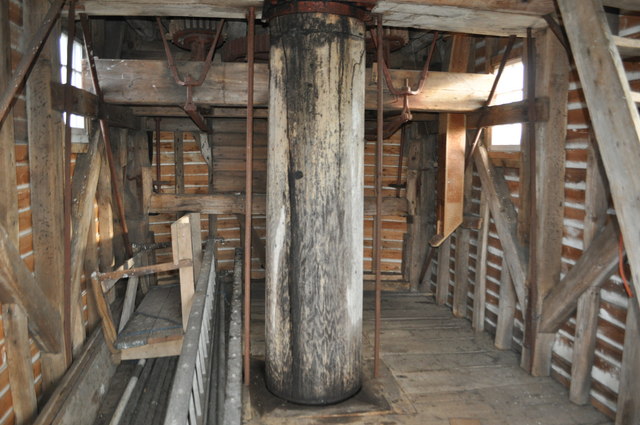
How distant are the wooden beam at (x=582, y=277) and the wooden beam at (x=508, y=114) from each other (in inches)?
42.1

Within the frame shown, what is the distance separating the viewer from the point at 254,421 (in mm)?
3432

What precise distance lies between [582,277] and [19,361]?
414 cm

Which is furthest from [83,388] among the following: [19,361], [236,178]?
[236,178]

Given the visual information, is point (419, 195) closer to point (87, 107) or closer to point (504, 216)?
point (504, 216)

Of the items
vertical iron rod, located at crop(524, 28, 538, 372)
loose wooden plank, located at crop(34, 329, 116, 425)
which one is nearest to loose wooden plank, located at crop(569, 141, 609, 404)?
vertical iron rod, located at crop(524, 28, 538, 372)

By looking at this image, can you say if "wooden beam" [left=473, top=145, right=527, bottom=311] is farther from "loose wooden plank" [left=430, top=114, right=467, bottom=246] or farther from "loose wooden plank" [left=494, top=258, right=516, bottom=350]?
"loose wooden plank" [left=494, top=258, right=516, bottom=350]

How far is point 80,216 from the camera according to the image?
4.45 m

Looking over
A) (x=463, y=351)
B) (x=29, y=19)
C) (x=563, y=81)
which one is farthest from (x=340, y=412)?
(x=29, y=19)

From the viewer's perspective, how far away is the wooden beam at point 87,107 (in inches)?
146

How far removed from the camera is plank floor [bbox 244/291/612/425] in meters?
3.55

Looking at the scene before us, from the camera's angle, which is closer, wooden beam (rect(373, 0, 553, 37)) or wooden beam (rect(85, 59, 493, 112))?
wooden beam (rect(373, 0, 553, 37))

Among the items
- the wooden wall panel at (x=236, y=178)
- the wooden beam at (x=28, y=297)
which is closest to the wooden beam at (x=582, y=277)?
the wooden wall panel at (x=236, y=178)

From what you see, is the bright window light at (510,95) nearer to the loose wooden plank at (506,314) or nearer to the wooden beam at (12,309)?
the loose wooden plank at (506,314)

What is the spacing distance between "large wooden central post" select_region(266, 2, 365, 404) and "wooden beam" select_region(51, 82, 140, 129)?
63.8 inches
